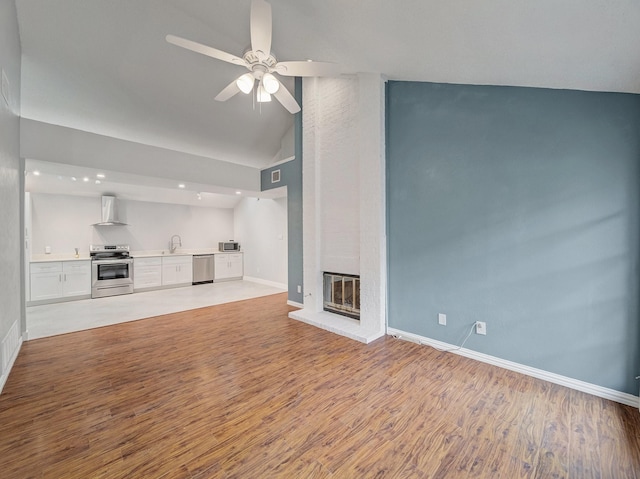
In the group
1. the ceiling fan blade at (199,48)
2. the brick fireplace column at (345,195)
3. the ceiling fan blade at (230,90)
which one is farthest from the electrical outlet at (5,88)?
the brick fireplace column at (345,195)

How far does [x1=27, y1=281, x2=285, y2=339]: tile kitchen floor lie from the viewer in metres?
4.02

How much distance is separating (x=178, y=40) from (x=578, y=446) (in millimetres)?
4034

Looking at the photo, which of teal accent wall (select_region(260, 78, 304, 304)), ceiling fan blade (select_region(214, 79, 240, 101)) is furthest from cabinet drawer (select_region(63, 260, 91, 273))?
ceiling fan blade (select_region(214, 79, 240, 101))

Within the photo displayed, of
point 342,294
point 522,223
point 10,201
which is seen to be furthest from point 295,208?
point 10,201

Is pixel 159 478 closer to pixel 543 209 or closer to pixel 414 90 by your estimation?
pixel 543 209

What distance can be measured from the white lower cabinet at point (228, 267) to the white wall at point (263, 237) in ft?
0.60

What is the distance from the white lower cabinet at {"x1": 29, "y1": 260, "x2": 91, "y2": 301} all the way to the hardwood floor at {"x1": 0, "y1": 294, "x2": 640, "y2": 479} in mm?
2585

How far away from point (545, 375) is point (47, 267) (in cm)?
769

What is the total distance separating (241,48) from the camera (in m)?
3.93

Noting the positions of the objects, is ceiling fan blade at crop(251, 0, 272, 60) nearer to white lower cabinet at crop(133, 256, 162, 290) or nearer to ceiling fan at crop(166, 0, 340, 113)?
ceiling fan at crop(166, 0, 340, 113)

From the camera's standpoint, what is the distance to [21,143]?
3.38 metres

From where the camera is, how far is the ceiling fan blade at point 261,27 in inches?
78.5

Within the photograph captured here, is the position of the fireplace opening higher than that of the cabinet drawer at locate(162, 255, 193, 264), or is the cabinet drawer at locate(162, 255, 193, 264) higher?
the cabinet drawer at locate(162, 255, 193, 264)

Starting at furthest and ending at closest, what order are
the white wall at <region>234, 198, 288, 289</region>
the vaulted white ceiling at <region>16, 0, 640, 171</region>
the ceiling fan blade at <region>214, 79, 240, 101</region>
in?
the white wall at <region>234, 198, 288, 289</region>, the ceiling fan blade at <region>214, 79, 240, 101</region>, the vaulted white ceiling at <region>16, 0, 640, 171</region>
